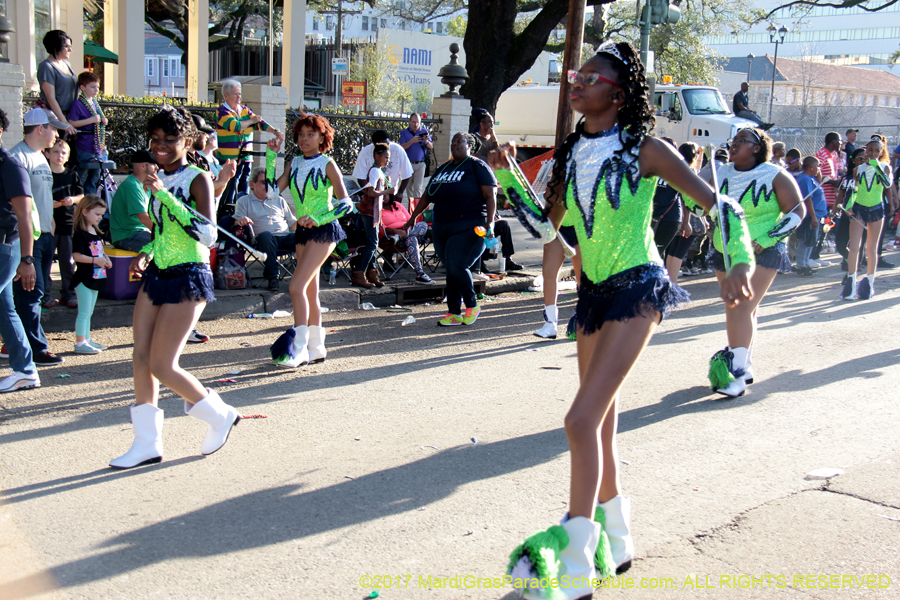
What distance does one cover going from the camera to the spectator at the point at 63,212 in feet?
25.5

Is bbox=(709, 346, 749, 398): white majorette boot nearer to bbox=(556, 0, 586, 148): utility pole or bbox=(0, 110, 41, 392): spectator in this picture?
bbox=(0, 110, 41, 392): spectator

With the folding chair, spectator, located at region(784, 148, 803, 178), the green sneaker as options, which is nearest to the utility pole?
the folding chair

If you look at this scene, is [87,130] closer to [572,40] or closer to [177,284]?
[177,284]

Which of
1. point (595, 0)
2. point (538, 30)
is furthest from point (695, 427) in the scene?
point (595, 0)

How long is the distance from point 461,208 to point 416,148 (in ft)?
19.0

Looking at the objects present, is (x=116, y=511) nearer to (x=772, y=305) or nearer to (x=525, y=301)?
A: (x=525, y=301)

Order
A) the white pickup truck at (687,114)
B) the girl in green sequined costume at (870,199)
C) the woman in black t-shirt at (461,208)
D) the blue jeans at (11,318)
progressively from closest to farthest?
the blue jeans at (11,318) → the woman in black t-shirt at (461,208) → the girl in green sequined costume at (870,199) → the white pickup truck at (687,114)

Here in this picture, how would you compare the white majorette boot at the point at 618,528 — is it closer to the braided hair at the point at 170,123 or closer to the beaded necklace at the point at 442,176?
the braided hair at the point at 170,123

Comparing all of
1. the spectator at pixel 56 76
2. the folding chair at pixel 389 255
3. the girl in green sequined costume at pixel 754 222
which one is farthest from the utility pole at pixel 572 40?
the spectator at pixel 56 76

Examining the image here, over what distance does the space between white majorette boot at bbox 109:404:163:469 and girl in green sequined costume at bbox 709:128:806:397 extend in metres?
4.02

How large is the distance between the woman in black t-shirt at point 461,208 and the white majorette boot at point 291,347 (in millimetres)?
2210

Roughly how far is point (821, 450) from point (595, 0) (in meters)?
14.3

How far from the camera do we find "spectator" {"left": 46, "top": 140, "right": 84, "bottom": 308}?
7.77m

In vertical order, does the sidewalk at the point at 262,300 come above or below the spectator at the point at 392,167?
below
